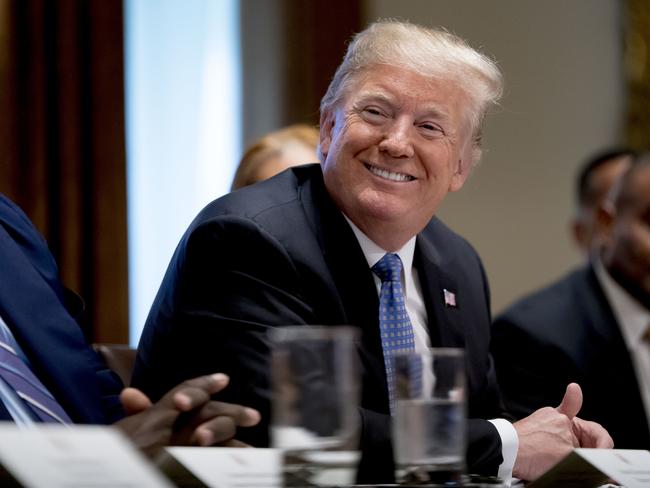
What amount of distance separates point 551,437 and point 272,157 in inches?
65.5

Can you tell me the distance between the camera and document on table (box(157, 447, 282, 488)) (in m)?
1.36

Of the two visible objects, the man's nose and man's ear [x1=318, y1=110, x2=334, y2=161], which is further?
man's ear [x1=318, y1=110, x2=334, y2=161]

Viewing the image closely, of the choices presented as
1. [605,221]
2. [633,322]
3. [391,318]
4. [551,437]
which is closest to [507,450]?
[551,437]

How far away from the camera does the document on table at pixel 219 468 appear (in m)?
1.36

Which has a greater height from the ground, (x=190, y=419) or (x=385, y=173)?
(x=385, y=173)

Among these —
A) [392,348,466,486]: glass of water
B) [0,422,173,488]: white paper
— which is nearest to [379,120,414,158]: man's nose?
[392,348,466,486]: glass of water

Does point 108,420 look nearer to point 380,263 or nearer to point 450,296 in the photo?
point 380,263

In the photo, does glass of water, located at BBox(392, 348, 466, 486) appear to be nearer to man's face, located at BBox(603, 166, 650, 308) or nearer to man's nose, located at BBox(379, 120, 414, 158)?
man's nose, located at BBox(379, 120, 414, 158)

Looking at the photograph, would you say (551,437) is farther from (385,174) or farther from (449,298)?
(385,174)

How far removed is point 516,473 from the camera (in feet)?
7.33

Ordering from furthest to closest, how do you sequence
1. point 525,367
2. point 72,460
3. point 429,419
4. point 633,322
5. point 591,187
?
point 591,187, point 633,322, point 525,367, point 429,419, point 72,460

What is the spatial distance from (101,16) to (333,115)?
1.90 meters

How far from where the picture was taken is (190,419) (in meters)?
1.62

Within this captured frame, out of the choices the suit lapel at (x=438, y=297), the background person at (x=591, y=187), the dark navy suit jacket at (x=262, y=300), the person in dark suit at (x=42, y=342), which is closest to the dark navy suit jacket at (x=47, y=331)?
the person in dark suit at (x=42, y=342)
